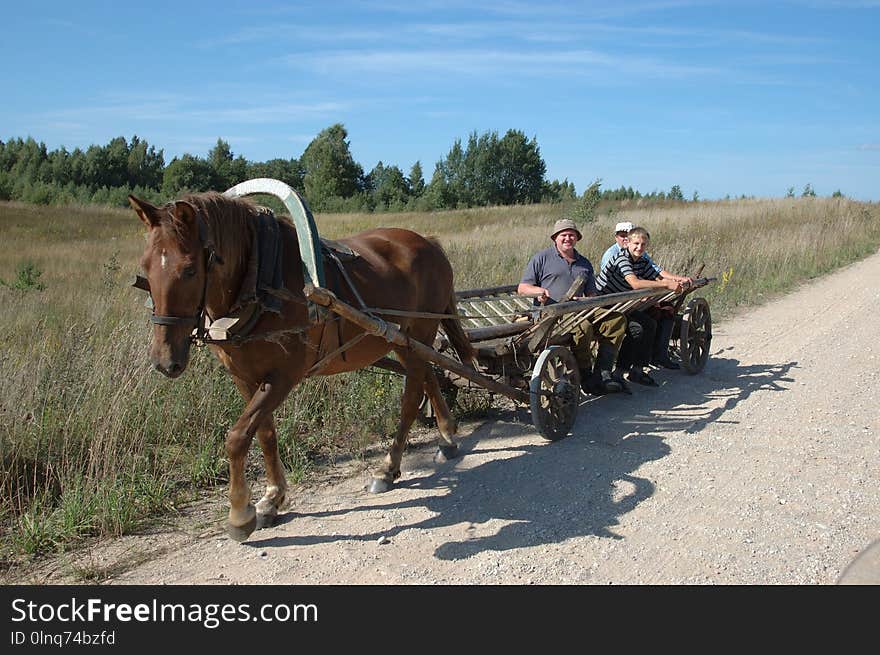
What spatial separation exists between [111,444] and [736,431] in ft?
15.4

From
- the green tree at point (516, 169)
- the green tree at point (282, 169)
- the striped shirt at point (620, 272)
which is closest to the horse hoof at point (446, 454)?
the striped shirt at point (620, 272)

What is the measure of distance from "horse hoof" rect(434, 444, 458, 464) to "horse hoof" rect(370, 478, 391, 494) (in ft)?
2.11

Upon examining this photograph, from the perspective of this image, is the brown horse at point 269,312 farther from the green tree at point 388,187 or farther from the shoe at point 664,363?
the green tree at point 388,187

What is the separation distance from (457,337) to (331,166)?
46.3 m

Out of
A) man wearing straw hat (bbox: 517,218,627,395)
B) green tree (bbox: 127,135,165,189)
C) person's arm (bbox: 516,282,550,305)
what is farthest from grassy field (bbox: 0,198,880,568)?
green tree (bbox: 127,135,165,189)

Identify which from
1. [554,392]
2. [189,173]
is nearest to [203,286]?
[554,392]

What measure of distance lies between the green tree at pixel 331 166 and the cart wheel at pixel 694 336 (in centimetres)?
4212

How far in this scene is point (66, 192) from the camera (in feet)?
125

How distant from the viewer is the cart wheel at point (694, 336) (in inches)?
294

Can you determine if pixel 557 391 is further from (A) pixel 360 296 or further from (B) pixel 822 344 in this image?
(B) pixel 822 344

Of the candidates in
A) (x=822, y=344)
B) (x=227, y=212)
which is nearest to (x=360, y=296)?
(x=227, y=212)

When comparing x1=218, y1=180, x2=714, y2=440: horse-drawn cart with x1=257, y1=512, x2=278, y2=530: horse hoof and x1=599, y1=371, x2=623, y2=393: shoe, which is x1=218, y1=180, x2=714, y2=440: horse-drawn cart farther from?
x1=257, y1=512, x2=278, y2=530: horse hoof

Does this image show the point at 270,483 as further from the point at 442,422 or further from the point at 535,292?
the point at 535,292

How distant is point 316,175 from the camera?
161ft
